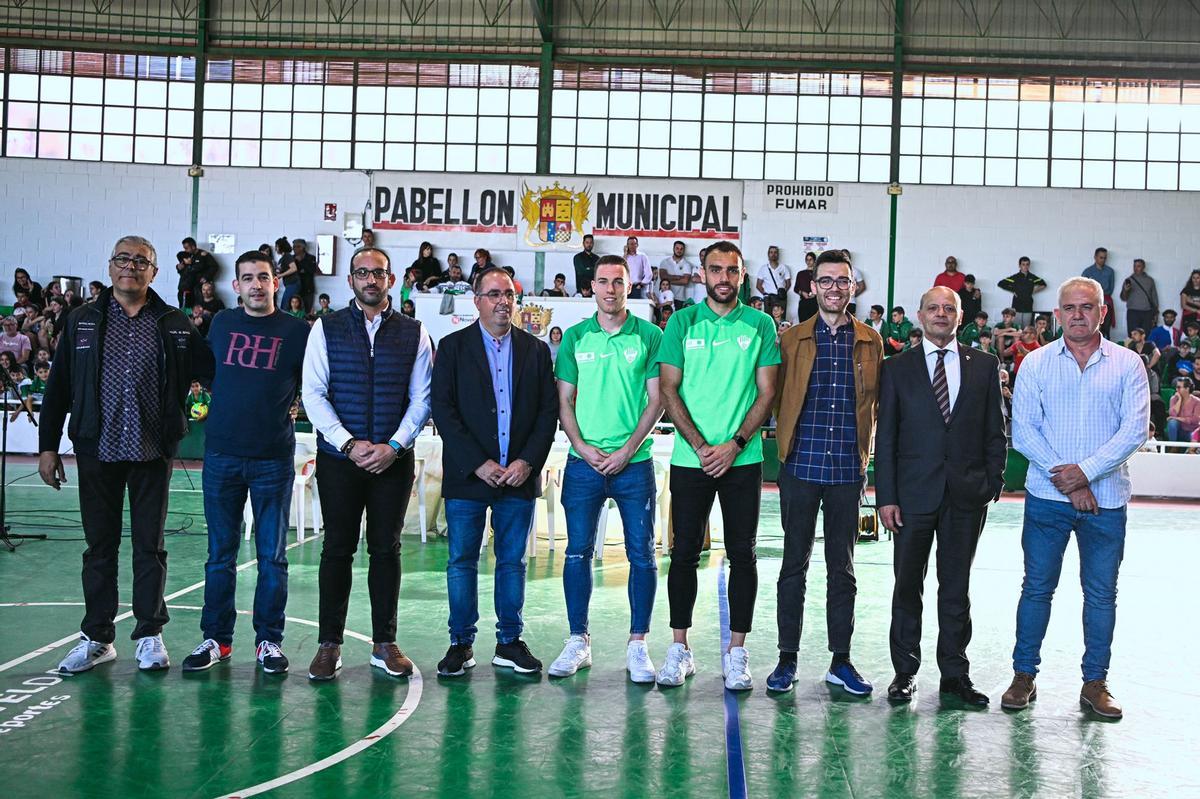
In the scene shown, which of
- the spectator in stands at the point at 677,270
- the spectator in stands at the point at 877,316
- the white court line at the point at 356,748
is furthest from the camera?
the spectator in stands at the point at 677,270

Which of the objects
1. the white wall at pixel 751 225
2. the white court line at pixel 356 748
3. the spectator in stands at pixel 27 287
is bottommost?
the white court line at pixel 356 748

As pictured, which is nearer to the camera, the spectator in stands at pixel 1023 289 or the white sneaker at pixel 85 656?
the white sneaker at pixel 85 656

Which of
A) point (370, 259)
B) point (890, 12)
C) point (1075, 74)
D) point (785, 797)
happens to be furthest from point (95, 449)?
point (1075, 74)

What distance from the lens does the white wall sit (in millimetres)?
→ 21141

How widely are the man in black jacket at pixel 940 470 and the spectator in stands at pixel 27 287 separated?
1856 centimetres

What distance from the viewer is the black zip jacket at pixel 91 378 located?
5379 mm

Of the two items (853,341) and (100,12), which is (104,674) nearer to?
(853,341)

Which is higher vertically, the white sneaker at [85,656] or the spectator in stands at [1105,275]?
the spectator in stands at [1105,275]

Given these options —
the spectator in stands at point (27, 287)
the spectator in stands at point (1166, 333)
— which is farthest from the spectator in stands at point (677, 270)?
the spectator in stands at point (27, 287)

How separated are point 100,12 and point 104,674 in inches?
750

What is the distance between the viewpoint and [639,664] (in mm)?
5391

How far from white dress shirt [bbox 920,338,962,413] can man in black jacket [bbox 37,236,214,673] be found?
341cm

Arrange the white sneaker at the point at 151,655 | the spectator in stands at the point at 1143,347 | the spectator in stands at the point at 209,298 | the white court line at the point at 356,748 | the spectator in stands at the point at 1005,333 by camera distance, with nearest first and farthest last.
Answer: the white court line at the point at 356,748 → the white sneaker at the point at 151,655 → the spectator in stands at the point at 1143,347 → the spectator in stands at the point at 1005,333 → the spectator in stands at the point at 209,298

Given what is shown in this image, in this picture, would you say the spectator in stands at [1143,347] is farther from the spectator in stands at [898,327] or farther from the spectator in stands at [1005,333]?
the spectator in stands at [898,327]
